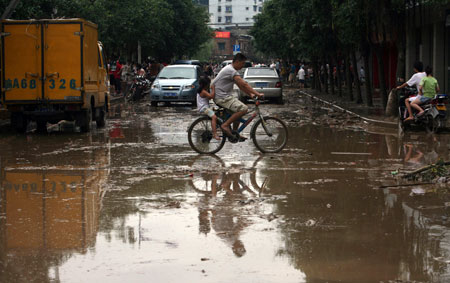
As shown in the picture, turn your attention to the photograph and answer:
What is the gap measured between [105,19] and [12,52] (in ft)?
65.2

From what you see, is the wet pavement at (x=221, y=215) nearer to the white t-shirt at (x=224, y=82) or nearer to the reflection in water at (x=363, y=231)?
the reflection in water at (x=363, y=231)

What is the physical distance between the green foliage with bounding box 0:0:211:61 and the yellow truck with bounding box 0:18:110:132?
384 cm

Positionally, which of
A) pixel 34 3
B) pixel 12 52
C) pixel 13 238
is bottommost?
pixel 13 238

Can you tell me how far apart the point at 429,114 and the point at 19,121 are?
10.3 m

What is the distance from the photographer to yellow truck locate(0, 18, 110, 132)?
18141 millimetres

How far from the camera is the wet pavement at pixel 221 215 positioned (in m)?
6.13

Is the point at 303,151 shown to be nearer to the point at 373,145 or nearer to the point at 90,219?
the point at 373,145

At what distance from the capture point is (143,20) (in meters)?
50.4

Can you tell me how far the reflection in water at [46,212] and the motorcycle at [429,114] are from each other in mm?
8559

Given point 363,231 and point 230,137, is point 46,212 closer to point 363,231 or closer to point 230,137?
point 363,231

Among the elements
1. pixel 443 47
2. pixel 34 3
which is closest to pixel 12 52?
pixel 34 3

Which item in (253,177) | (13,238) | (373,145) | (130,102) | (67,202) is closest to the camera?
(13,238)

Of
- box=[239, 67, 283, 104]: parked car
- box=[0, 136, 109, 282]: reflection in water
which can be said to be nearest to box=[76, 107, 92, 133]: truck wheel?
box=[0, 136, 109, 282]: reflection in water

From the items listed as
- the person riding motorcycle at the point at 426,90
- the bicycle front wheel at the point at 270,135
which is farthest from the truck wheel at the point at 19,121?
the person riding motorcycle at the point at 426,90
